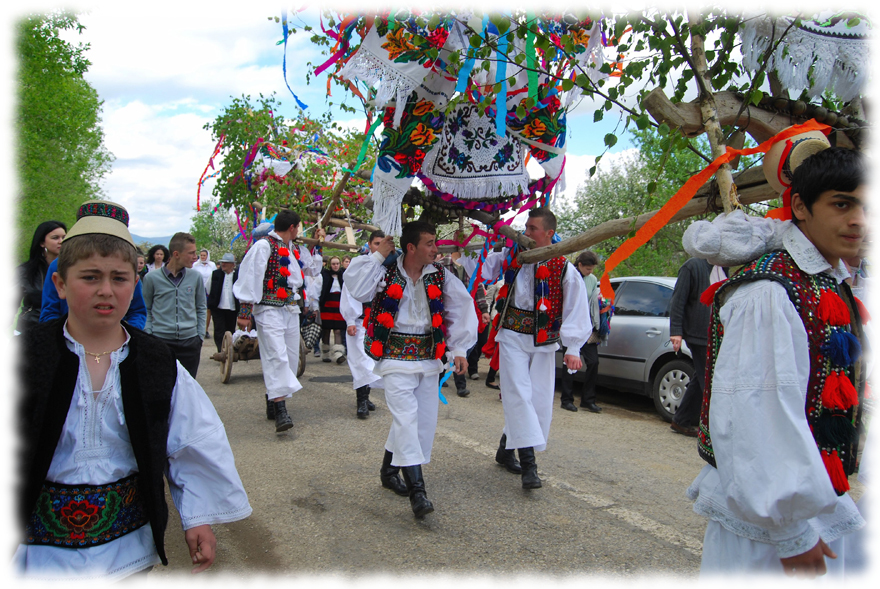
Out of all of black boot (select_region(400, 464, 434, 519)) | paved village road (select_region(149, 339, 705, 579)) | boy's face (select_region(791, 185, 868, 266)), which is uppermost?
boy's face (select_region(791, 185, 868, 266))

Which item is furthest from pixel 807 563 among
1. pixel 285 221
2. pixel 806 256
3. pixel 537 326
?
pixel 285 221

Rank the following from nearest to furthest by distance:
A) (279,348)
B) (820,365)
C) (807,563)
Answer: (807,563) → (820,365) → (279,348)

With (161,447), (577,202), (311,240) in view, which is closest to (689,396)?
(311,240)

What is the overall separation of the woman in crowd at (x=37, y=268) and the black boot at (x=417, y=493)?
306 cm

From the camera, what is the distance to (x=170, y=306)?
5.25 m

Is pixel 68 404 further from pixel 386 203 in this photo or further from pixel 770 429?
pixel 386 203

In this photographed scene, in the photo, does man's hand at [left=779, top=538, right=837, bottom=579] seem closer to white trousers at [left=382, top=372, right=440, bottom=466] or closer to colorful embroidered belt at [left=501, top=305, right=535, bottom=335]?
white trousers at [left=382, top=372, right=440, bottom=466]

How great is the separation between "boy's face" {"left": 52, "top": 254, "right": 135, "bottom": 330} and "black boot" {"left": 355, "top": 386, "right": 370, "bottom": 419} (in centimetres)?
475

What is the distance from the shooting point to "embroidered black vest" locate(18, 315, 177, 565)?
1.75 m

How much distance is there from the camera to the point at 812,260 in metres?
1.79

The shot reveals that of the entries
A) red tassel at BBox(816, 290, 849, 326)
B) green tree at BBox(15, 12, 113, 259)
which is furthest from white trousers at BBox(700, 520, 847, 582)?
green tree at BBox(15, 12, 113, 259)

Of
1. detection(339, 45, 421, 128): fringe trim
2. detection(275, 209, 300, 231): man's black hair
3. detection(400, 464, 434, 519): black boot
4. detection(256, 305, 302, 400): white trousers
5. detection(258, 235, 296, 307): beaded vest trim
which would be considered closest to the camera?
detection(400, 464, 434, 519): black boot

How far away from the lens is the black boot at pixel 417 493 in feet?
11.9

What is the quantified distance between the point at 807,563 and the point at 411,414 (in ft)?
8.89
